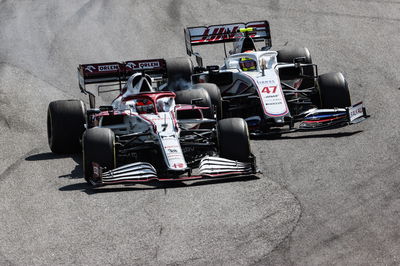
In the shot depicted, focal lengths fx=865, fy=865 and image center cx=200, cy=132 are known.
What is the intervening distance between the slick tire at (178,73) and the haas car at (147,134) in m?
0.75

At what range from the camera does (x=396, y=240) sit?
37.4 feet

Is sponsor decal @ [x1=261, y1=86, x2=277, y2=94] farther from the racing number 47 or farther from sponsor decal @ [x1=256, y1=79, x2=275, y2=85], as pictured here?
sponsor decal @ [x1=256, y1=79, x2=275, y2=85]

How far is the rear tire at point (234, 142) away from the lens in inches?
610

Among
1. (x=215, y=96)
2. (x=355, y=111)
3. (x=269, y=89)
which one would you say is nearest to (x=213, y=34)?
(x=215, y=96)

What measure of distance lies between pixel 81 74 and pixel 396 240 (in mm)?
9426

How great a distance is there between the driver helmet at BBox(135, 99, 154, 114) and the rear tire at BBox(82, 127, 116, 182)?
1.72 m

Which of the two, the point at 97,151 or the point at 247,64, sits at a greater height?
the point at 97,151

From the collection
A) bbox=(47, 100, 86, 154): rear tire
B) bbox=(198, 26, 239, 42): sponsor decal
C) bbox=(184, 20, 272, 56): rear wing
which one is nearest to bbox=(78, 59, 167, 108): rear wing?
bbox=(47, 100, 86, 154): rear tire

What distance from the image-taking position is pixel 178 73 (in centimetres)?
2038

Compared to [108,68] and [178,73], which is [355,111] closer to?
[178,73]

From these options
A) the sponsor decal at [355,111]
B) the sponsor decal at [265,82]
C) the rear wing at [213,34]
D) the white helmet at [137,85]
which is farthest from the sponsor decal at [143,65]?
the sponsor decal at [355,111]

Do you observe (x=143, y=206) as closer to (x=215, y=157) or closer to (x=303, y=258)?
(x=215, y=157)

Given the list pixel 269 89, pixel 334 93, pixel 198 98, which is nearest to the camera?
pixel 198 98

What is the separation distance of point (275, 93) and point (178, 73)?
256 cm
